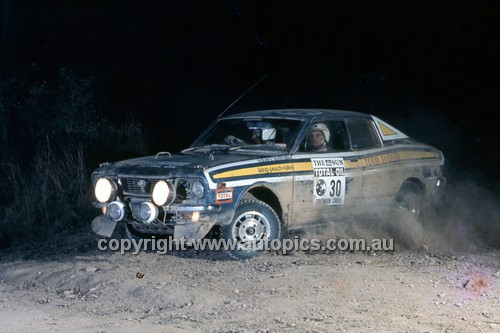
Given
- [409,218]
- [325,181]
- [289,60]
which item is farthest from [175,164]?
[289,60]

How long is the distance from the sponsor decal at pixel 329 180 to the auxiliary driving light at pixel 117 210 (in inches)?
82.8

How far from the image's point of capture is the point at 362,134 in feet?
32.3

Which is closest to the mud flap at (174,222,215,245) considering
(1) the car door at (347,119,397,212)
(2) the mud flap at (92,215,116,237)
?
(2) the mud flap at (92,215,116,237)

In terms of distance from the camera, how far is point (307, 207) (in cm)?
898

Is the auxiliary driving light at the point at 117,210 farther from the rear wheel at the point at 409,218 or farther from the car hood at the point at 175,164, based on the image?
the rear wheel at the point at 409,218

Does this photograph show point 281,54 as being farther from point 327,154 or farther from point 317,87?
point 327,154

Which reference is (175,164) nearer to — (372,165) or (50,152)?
(372,165)

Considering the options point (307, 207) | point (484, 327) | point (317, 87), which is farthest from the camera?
point (317, 87)

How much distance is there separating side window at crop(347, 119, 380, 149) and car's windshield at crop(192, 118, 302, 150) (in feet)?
→ 2.53

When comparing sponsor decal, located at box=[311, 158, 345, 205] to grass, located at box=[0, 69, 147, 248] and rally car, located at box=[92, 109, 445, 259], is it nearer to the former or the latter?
rally car, located at box=[92, 109, 445, 259]

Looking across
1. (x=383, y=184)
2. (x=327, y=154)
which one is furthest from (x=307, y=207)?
(x=383, y=184)

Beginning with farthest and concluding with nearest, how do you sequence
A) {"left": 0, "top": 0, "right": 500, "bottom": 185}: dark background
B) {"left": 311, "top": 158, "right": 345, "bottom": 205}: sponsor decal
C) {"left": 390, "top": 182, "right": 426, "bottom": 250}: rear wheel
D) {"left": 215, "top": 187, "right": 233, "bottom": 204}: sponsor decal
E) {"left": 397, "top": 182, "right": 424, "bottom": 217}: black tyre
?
{"left": 0, "top": 0, "right": 500, "bottom": 185}: dark background → {"left": 397, "top": 182, "right": 424, "bottom": 217}: black tyre → {"left": 390, "top": 182, "right": 426, "bottom": 250}: rear wheel → {"left": 311, "top": 158, "right": 345, "bottom": 205}: sponsor decal → {"left": 215, "top": 187, "right": 233, "bottom": 204}: sponsor decal

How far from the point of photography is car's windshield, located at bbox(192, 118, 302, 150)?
9250 millimetres

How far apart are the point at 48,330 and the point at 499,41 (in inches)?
657
